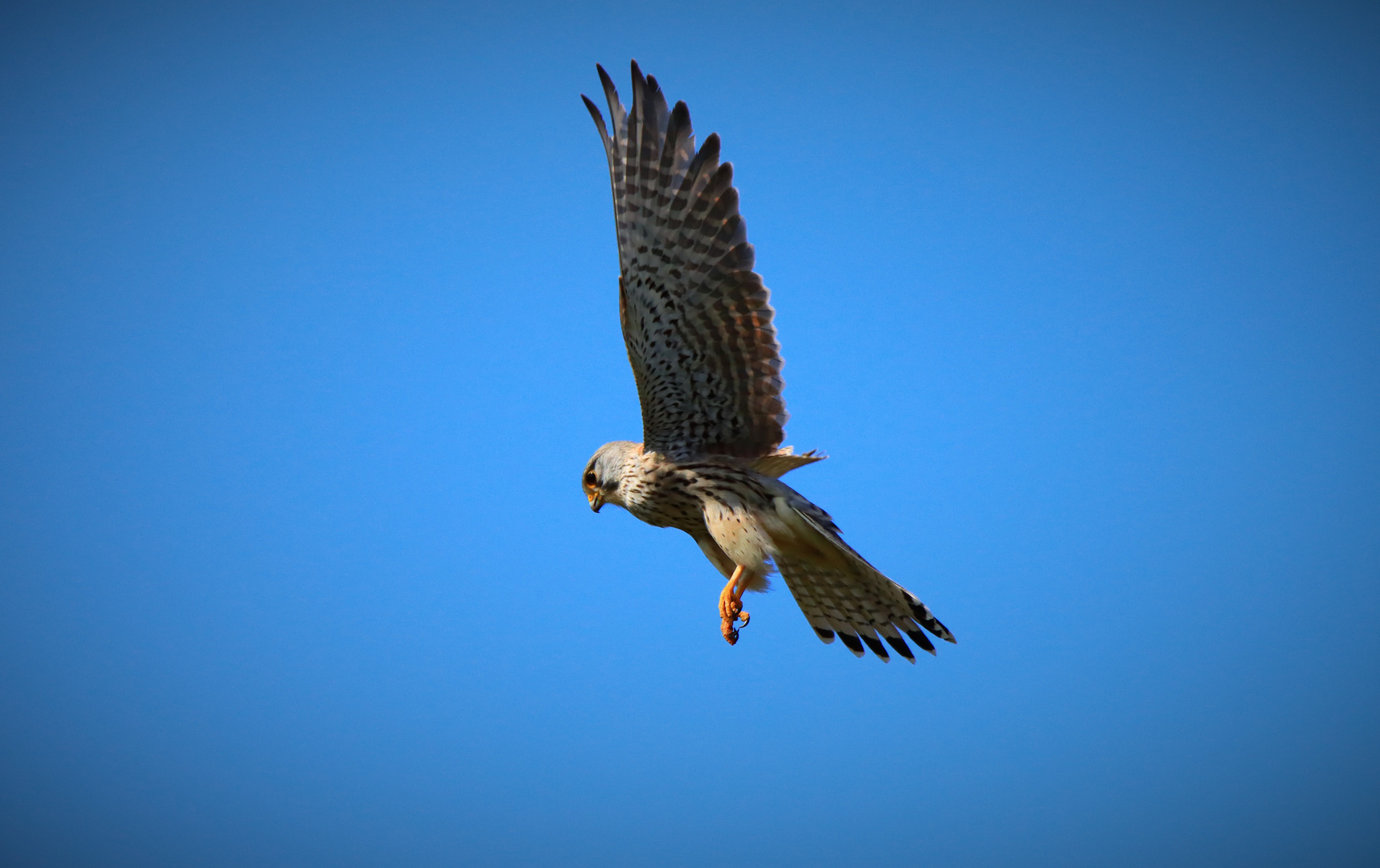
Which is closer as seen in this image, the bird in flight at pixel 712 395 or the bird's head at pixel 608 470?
the bird in flight at pixel 712 395

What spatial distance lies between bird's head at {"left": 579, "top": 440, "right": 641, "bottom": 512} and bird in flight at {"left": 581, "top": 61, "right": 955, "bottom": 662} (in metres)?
0.03

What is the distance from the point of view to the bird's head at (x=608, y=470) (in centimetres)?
389

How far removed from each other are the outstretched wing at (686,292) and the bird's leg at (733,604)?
0.45 metres

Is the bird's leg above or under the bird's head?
Answer: under

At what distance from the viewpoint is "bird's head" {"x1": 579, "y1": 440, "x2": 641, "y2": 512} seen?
3891 millimetres

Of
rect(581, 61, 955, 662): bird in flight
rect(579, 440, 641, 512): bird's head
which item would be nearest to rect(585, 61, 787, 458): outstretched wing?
rect(581, 61, 955, 662): bird in flight

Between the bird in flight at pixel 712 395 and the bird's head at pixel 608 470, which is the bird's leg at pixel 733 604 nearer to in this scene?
the bird in flight at pixel 712 395

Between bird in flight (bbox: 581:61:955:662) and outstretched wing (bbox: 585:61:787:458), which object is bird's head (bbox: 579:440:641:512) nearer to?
bird in flight (bbox: 581:61:955:662)

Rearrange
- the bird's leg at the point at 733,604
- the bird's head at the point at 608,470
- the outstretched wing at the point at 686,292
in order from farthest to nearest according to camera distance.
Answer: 1. the bird's head at the point at 608,470
2. the bird's leg at the point at 733,604
3. the outstretched wing at the point at 686,292

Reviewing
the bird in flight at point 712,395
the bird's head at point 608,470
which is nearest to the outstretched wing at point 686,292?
the bird in flight at point 712,395

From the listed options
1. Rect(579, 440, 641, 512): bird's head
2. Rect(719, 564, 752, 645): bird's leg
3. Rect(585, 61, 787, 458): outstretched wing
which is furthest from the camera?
Rect(579, 440, 641, 512): bird's head

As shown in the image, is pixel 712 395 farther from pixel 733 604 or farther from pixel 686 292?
pixel 733 604

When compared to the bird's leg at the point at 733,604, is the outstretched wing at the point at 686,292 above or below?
above

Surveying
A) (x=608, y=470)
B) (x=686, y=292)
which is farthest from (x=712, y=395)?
(x=608, y=470)
